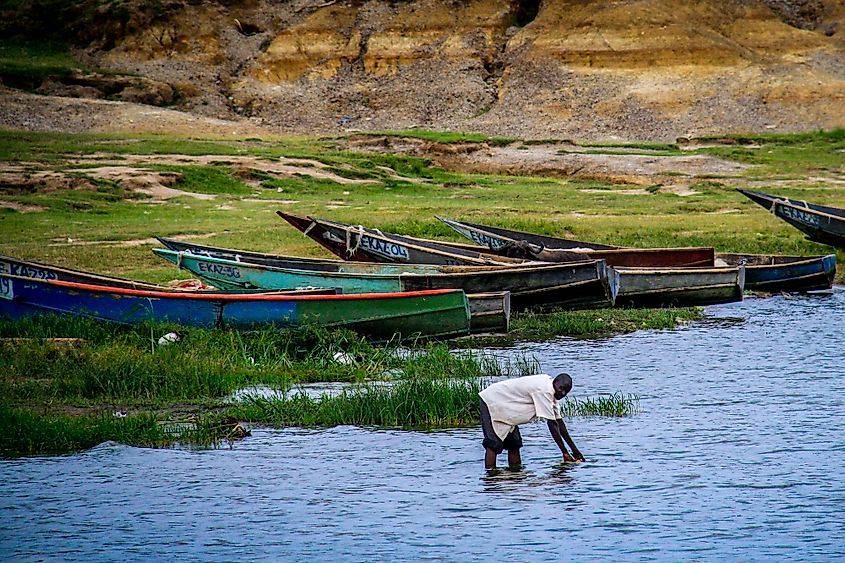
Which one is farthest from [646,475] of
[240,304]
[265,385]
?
[240,304]

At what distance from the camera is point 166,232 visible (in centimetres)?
2534

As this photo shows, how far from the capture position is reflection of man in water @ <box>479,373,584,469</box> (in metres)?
9.92

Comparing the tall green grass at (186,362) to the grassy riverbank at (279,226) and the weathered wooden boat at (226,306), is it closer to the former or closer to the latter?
the grassy riverbank at (279,226)

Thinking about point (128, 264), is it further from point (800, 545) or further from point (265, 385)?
point (800, 545)

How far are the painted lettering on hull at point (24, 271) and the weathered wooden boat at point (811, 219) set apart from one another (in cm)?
1331

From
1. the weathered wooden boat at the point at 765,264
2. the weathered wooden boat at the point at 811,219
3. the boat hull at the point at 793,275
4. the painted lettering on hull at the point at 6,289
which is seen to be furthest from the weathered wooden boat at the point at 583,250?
the painted lettering on hull at the point at 6,289

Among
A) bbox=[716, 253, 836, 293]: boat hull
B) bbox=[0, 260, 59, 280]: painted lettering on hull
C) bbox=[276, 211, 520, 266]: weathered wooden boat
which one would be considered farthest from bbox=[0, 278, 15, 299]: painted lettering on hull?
bbox=[716, 253, 836, 293]: boat hull

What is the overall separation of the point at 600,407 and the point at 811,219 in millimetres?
12813

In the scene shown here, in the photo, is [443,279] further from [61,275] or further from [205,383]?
[61,275]

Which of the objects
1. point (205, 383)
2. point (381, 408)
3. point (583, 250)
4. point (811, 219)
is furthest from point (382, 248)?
point (811, 219)

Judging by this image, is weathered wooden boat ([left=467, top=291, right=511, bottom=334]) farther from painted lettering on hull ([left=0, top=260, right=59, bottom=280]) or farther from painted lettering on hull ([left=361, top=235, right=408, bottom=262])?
painted lettering on hull ([left=0, top=260, right=59, bottom=280])

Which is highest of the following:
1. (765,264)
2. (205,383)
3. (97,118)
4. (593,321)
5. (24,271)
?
(97,118)

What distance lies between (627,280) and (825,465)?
8.50 m

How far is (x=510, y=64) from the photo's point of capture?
2371 inches
